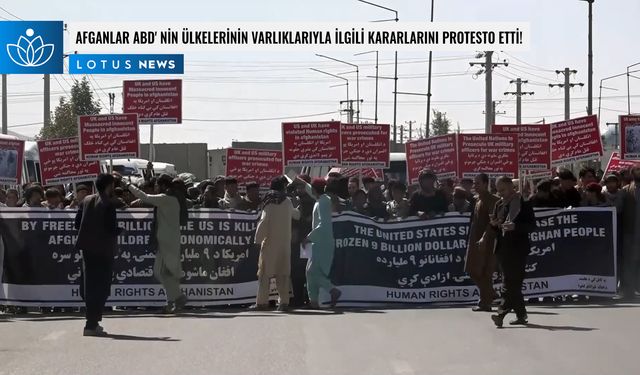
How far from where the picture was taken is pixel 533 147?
22703 millimetres

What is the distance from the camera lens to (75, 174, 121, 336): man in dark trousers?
1457 centimetres

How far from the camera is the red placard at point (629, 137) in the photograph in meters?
22.0

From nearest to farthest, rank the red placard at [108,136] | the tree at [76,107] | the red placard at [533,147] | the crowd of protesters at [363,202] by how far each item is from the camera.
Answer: the crowd of protesters at [363,202], the red placard at [108,136], the red placard at [533,147], the tree at [76,107]

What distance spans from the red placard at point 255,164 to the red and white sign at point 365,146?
144 cm

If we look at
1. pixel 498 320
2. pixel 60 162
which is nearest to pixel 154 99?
pixel 60 162

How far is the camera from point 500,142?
70.6 feet

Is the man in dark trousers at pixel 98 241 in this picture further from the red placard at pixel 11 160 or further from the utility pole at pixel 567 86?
the utility pole at pixel 567 86

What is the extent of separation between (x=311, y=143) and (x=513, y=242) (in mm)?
7677

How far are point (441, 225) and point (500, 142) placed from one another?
3953 mm

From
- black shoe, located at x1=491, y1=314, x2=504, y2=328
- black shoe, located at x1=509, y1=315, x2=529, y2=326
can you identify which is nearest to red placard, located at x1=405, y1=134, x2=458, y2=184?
black shoe, located at x1=509, y1=315, x2=529, y2=326

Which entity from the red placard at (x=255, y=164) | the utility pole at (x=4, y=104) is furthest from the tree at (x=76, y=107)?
the red placard at (x=255, y=164)

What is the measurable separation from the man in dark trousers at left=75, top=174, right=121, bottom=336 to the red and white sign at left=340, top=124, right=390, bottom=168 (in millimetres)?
7873

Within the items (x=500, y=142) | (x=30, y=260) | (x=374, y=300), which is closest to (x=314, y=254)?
(x=374, y=300)

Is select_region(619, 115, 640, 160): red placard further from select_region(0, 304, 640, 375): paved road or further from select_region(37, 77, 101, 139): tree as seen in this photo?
select_region(37, 77, 101, 139): tree
